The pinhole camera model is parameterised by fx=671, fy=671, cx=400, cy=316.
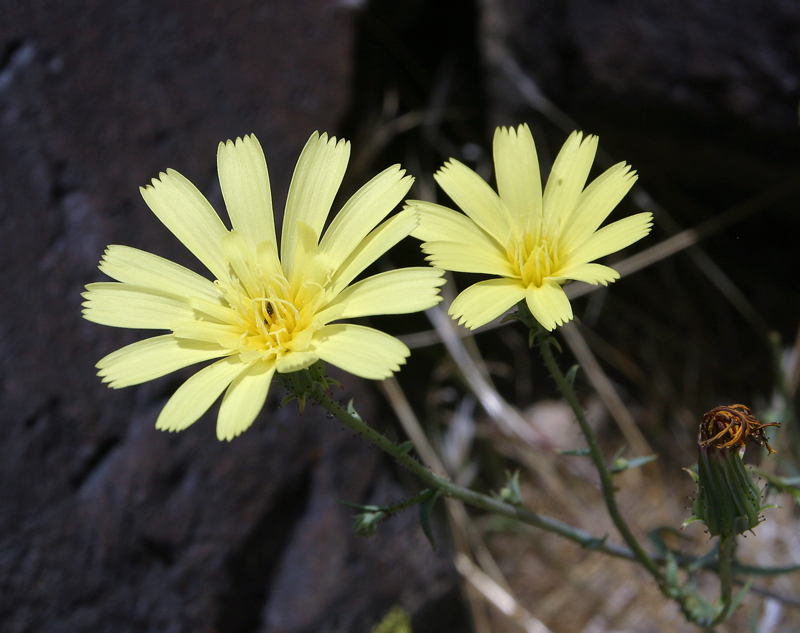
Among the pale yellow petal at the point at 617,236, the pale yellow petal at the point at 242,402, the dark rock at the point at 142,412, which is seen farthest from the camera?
the dark rock at the point at 142,412

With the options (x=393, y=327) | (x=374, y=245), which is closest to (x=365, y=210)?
(x=374, y=245)

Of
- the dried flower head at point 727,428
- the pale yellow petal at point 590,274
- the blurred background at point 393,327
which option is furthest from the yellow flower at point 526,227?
the blurred background at point 393,327

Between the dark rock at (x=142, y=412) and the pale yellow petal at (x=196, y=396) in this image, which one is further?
the dark rock at (x=142, y=412)

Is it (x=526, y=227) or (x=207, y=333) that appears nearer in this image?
(x=207, y=333)

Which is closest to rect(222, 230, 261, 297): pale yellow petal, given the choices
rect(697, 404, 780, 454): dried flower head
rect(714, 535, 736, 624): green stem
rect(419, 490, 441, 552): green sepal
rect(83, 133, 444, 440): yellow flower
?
rect(83, 133, 444, 440): yellow flower

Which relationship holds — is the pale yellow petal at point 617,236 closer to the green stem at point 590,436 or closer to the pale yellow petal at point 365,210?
the green stem at point 590,436

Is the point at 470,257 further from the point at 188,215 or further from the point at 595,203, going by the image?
the point at 188,215
